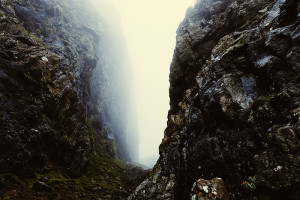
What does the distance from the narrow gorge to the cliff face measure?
0.06 metres

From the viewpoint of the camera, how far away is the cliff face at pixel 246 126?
8195 millimetres

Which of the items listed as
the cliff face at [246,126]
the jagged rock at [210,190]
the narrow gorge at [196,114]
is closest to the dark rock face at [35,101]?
the narrow gorge at [196,114]

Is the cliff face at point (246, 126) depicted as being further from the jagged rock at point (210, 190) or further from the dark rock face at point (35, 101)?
the dark rock face at point (35, 101)

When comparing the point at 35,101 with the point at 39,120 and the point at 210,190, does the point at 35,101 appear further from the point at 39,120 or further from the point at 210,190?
the point at 210,190

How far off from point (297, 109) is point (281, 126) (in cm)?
101

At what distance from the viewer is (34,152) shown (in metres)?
17.8

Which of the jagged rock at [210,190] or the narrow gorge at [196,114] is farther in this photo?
the jagged rock at [210,190]

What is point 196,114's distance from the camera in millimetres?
15234

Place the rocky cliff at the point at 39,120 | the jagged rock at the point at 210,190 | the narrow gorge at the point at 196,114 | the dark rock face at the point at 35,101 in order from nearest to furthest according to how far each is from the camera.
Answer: the narrow gorge at the point at 196,114 < the jagged rock at the point at 210,190 < the rocky cliff at the point at 39,120 < the dark rock face at the point at 35,101

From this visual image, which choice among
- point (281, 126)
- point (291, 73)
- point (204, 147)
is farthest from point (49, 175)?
point (291, 73)

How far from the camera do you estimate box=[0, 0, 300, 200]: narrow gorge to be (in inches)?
364

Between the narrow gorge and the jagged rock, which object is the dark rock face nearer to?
the narrow gorge

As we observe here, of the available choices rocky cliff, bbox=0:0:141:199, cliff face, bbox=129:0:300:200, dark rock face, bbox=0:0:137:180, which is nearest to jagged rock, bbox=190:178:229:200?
cliff face, bbox=129:0:300:200

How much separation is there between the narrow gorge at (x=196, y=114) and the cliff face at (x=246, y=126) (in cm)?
6
